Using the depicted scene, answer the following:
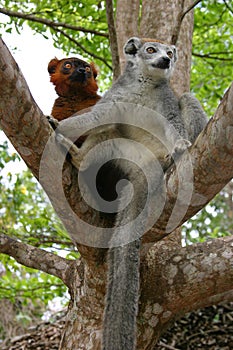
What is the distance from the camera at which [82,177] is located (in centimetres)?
377

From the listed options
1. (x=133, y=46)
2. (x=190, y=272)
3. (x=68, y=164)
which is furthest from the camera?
(x=133, y=46)

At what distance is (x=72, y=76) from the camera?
544 centimetres

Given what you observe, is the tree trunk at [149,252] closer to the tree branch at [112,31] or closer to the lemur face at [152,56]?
the lemur face at [152,56]

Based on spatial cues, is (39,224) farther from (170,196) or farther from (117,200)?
(170,196)

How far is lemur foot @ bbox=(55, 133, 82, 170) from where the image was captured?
3.80 metres

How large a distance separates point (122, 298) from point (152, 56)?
8.02ft

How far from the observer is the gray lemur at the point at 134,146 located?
3393 mm

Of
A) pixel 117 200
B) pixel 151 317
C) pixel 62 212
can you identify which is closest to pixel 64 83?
pixel 117 200

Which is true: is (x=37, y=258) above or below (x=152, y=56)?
below

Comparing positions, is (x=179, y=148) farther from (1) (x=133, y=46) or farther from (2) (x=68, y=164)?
(1) (x=133, y=46)

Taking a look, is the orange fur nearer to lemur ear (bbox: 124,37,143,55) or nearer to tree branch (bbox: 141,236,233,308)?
lemur ear (bbox: 124,37,143,55)

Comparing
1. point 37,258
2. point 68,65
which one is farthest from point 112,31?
point 37,258

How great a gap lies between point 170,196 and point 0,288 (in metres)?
3.56

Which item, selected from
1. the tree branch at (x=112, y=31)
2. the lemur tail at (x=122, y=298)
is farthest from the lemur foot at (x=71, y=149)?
the tree branch at (x=112, y=31)
